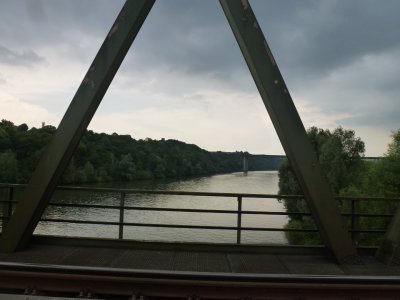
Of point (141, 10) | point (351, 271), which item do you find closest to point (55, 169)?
point (141, 10)

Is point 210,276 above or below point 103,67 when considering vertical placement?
below

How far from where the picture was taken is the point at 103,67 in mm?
4816

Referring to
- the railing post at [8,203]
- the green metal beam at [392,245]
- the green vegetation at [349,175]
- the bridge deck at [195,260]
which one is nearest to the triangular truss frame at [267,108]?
the bridge deck at [195,260]

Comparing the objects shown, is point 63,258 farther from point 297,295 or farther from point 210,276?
point 297,295

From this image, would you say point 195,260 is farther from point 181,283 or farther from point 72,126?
point 72,126

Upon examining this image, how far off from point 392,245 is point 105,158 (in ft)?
170

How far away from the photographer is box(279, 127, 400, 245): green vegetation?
28.3 meters

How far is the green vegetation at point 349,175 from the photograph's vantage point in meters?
28.3

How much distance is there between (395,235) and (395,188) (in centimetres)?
2887

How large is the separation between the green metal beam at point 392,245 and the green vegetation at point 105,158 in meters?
34.9

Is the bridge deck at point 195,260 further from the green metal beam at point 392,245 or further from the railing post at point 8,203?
the railing post at point 8,203

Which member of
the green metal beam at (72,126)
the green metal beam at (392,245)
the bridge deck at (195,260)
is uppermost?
the green metal beam at (72,126)

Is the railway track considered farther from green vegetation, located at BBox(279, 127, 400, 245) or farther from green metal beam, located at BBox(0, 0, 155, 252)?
green vegetation, located at BBox(279, 127, 400, 245)

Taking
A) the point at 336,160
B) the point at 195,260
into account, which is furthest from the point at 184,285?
the point at 336,160
